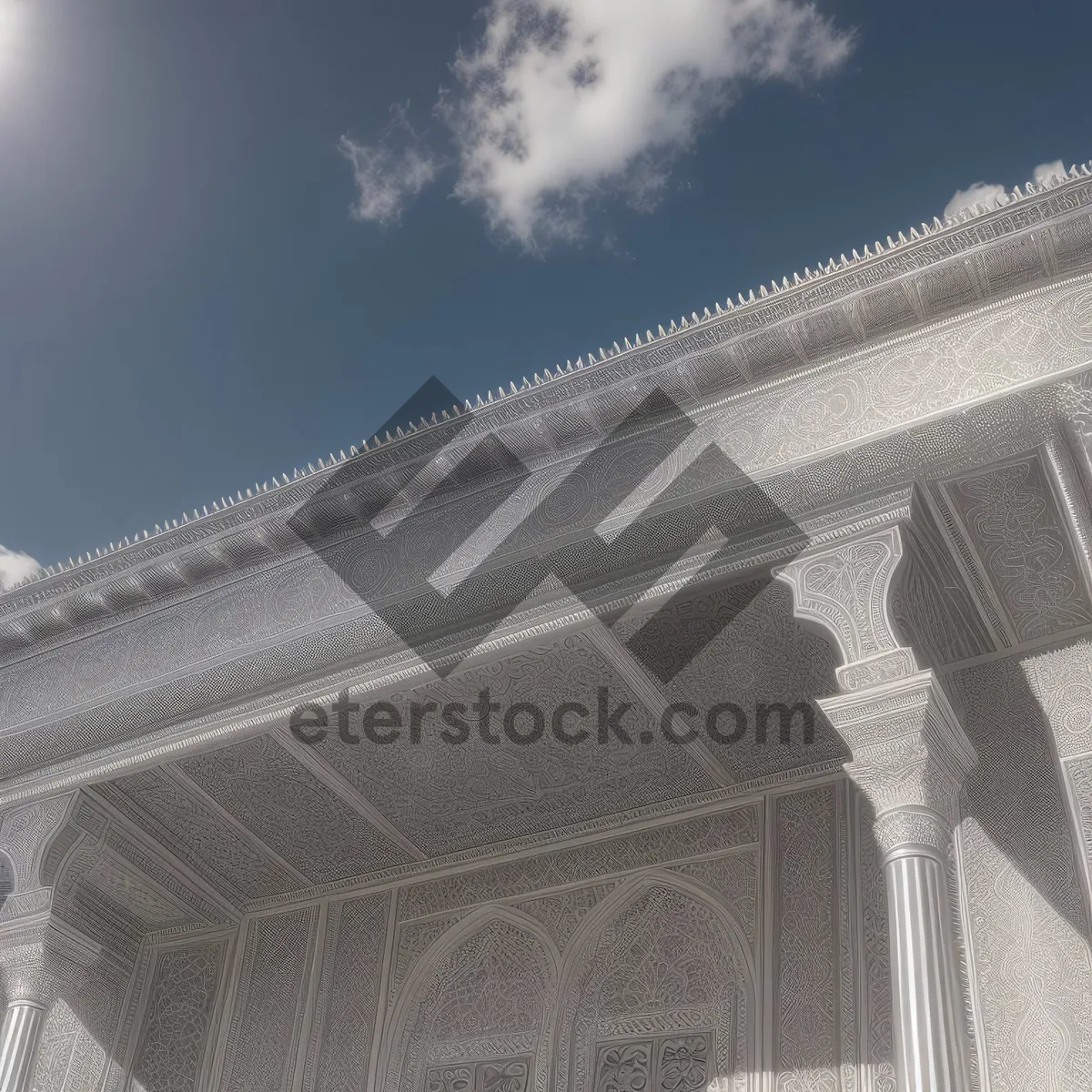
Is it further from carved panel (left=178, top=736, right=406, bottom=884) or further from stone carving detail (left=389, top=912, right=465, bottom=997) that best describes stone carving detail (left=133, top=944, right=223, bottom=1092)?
stone carving detail (left=389, top=912, right=465, bottom=997)

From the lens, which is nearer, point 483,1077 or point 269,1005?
point 483,1077

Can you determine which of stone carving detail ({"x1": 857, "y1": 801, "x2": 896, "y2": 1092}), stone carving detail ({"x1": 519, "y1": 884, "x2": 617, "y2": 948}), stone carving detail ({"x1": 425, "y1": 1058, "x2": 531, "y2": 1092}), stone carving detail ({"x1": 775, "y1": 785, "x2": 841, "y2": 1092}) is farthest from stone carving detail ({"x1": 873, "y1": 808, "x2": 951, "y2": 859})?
stone carving detail ({"x1": 425, "y1": 1058, "x2": 531, "y2": 1092})

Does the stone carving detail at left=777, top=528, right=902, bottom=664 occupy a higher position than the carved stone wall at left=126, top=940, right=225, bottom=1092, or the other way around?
the stone carving detail at left=777, top=528, right=902, bottom=664

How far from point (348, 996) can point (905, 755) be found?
375 centimetres

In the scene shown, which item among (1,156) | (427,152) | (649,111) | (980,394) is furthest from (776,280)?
(1,156)

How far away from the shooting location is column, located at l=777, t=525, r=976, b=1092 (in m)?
3.82

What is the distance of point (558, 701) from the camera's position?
5.96 m

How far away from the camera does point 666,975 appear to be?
6.06m

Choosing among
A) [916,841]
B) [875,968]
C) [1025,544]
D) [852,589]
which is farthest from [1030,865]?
[852,589]

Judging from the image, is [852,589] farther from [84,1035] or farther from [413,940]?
[84,1035]

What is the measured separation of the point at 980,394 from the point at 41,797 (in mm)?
4719

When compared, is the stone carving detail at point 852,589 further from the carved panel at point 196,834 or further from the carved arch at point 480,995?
the carved panel at point 196,834

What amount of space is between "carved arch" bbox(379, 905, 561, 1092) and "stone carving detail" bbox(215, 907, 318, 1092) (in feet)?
1.94

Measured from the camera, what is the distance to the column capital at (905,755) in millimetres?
4180
